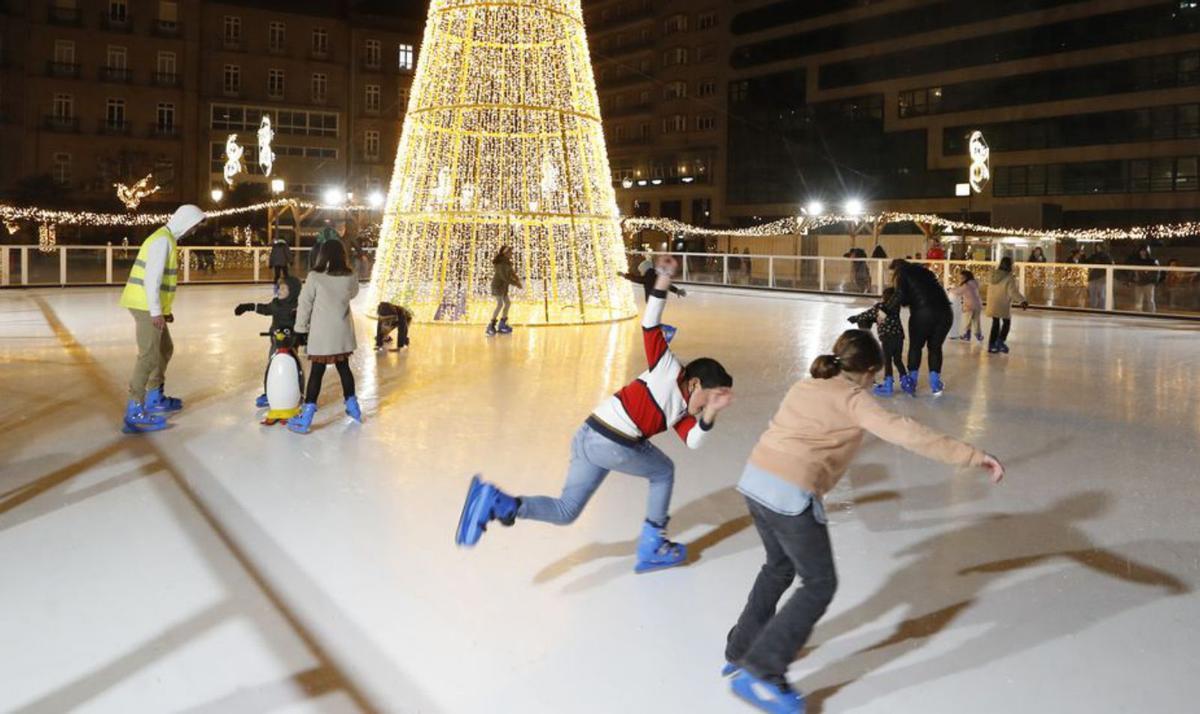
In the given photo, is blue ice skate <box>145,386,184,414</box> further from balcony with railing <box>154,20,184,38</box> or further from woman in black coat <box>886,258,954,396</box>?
balcony with railing <box>154,20,184,38</box>

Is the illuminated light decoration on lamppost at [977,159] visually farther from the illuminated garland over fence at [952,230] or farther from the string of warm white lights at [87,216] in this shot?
the string of warm white lights at [87,216]

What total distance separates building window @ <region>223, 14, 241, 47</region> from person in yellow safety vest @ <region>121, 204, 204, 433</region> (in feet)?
143

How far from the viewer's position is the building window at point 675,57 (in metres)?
55.3

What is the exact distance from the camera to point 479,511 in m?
3.43

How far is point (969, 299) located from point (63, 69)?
136 feet

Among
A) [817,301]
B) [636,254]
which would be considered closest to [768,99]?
[636,254]

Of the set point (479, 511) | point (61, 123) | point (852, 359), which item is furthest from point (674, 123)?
point (852, 359)

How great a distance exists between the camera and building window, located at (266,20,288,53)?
46281 mm

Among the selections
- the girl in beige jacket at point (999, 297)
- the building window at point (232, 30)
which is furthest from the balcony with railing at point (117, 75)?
the girl in beige jacket at point (999, 297)

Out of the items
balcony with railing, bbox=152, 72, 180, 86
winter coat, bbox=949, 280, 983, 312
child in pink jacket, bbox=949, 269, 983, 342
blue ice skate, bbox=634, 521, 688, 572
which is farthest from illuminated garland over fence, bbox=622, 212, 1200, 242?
balcony with railing, bbox=152, 72, 180, 86

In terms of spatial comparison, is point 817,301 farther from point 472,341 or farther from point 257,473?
point 257,473

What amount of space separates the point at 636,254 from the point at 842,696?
22.7m

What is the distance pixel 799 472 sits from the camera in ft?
9.23

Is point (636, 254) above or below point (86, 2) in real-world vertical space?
below
